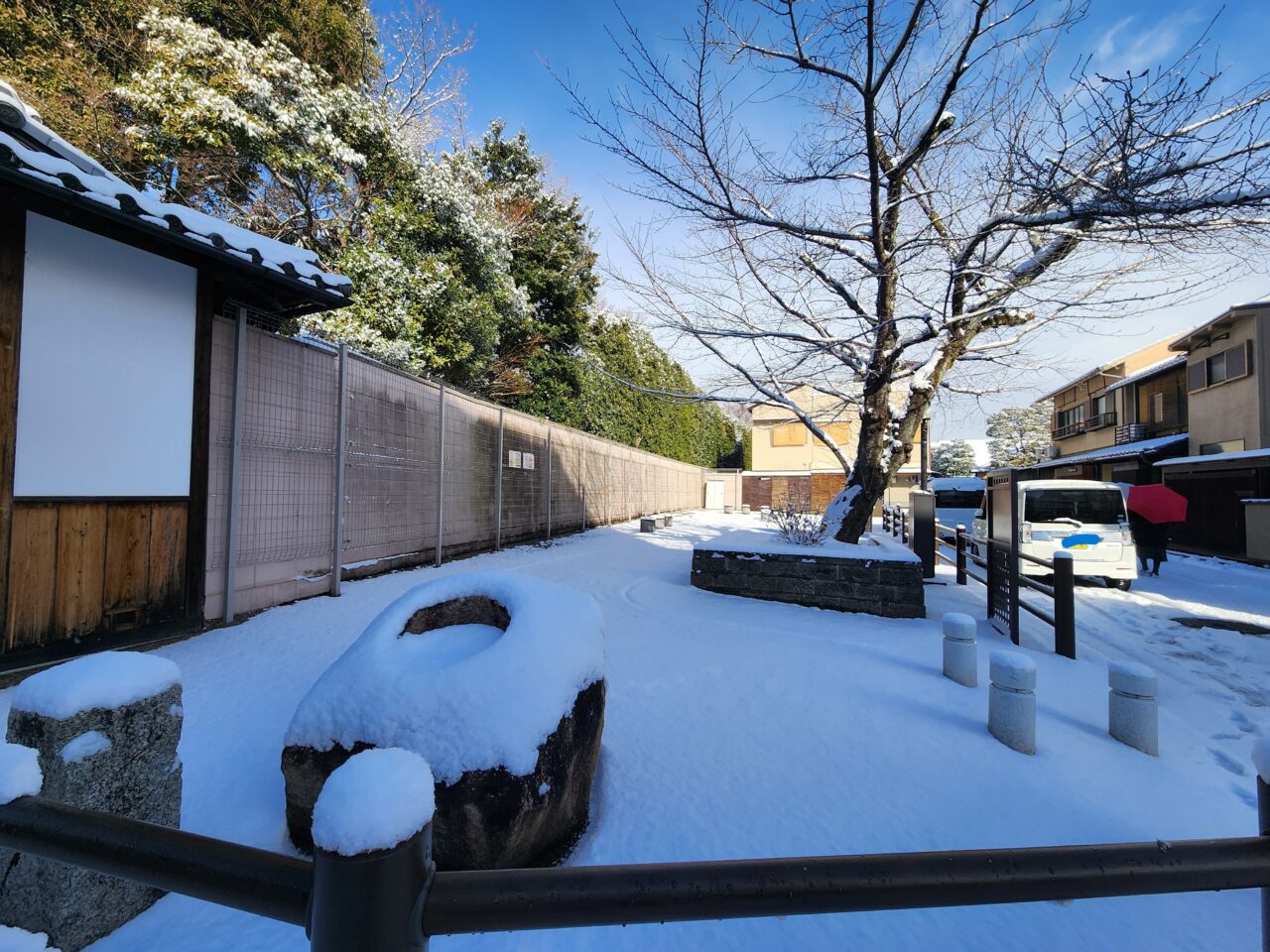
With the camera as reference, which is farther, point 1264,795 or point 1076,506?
point 1076,506

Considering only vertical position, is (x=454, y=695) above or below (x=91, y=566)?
Result: below

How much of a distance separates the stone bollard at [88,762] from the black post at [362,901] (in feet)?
4.62

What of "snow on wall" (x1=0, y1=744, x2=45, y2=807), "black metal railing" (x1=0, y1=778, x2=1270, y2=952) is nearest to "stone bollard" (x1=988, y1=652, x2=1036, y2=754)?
"black metal railing" (x1=0, y1=778, x2=1270, y2=952)

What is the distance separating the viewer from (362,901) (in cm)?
65

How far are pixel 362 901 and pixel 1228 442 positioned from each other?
20716mm

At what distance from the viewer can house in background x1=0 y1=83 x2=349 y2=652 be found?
3143 mm

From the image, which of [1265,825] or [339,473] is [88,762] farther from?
[339,473]

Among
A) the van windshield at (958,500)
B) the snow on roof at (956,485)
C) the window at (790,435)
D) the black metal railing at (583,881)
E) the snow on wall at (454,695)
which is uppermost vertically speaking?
the window at (790,435)

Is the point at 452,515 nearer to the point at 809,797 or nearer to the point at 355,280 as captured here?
the point at 355,280

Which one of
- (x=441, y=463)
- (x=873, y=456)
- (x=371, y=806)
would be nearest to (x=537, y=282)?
(x=441, y=463)

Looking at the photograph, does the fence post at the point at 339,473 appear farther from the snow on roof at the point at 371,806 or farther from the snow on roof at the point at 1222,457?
the snow on roof at the point at 1222,457

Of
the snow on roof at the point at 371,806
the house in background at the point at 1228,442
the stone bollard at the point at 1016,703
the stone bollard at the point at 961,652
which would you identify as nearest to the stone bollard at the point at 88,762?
the snow on roof at the point at 371,806

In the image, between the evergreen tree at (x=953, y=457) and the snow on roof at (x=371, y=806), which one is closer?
the snow on roof at (x=371, y=806)

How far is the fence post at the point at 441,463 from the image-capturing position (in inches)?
290
